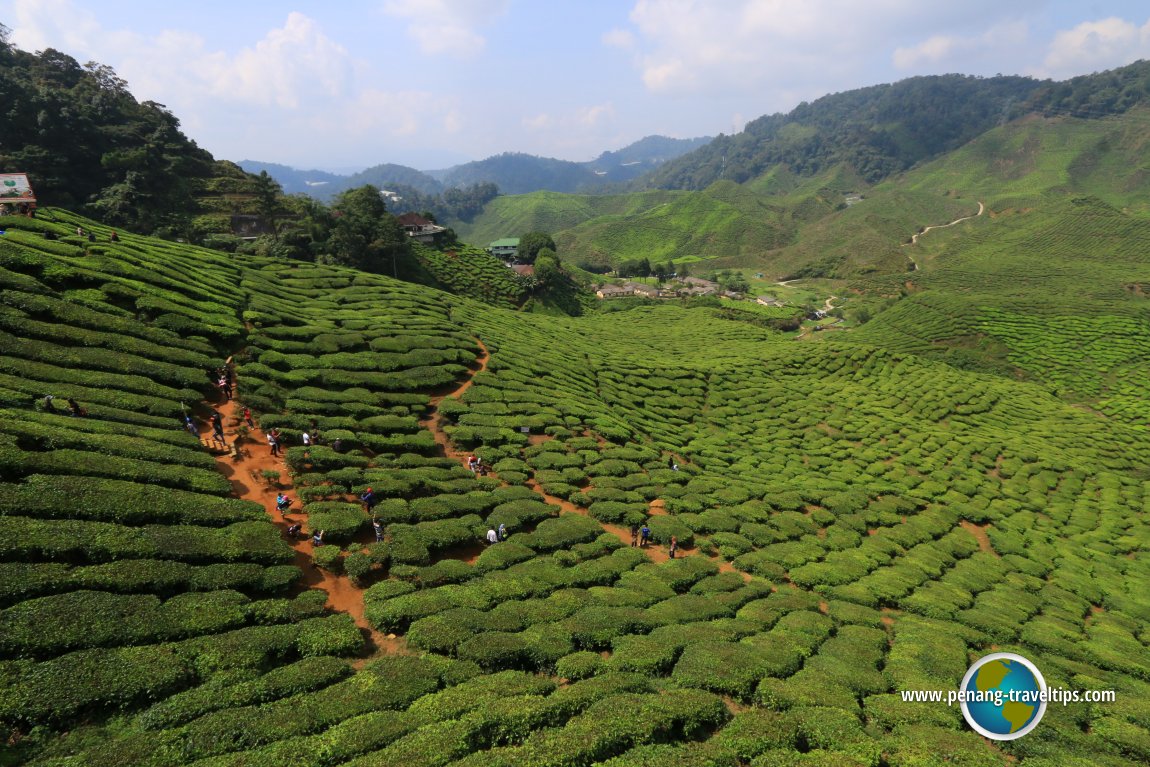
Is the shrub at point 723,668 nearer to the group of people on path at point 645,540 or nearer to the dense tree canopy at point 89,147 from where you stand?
the group of people on path at point 645,540

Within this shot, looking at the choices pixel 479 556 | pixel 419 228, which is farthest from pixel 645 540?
pixel 419 228

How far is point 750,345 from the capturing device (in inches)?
2916

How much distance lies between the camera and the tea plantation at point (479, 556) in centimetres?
1166

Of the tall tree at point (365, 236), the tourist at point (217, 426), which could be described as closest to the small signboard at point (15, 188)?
the tourist at point (217, 426)

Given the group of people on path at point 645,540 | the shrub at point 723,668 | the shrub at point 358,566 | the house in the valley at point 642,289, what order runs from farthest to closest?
the house in the valley at point 642,289
the group of people on path at point 645,540
the shrub at point 358,566
the shrub at point 723,668

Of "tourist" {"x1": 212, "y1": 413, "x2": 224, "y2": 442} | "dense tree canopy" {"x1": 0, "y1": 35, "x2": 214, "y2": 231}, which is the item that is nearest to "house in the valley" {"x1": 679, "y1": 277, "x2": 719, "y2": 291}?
"dense tree canopy" {"x1": 0, "y1": 35, "x2": 214, "y2": 231}

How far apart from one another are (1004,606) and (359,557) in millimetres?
29386

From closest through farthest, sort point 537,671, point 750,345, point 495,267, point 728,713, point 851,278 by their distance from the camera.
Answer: point 728,713 < point 537,671 < point 750,345 < point 495,267 < point 851,278

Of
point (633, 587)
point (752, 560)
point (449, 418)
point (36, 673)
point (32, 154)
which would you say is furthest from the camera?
point (32, 154)

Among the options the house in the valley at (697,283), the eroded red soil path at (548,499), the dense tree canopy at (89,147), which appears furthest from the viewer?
the house in the valley at (697,283)

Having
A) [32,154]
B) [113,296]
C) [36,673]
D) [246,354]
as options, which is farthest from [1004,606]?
[32,154]

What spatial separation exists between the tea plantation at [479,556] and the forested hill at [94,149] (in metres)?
36.7

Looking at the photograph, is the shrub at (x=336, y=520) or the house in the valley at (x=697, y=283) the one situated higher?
the house in the valley at (x=697, y=283)

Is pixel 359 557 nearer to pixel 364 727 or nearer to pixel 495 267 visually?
pixel 364 727
